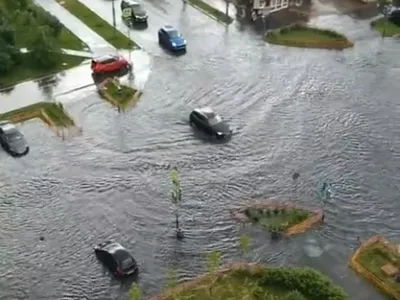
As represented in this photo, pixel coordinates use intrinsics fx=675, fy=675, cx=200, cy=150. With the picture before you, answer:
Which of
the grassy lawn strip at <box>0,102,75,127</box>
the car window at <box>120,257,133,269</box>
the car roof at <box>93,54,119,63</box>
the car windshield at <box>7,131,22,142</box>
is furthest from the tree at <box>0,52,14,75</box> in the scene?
the car window at <box>120,257,133,269</box>

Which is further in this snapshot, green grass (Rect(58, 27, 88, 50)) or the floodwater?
green grass (Rect(58, 27, 88, 50))

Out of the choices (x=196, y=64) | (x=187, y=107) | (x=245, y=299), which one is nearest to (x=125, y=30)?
(x=196, y=64)

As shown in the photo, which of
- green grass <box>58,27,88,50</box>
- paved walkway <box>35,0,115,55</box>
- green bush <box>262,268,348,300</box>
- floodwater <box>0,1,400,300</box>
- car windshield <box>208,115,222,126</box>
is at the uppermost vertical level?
green bush <box>262,268,348,300</box>

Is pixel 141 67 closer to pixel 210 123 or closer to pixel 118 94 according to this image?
pixel 118 94

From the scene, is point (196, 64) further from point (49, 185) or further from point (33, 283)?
point (33, 283)

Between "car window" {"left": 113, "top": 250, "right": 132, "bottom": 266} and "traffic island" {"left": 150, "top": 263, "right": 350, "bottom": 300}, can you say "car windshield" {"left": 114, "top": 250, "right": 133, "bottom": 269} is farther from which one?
"traffic island" {"left": 150, "top": 263, "right": 350, "bottom": 300}

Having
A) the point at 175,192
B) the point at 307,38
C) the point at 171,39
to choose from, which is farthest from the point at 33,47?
the point at 307,38
